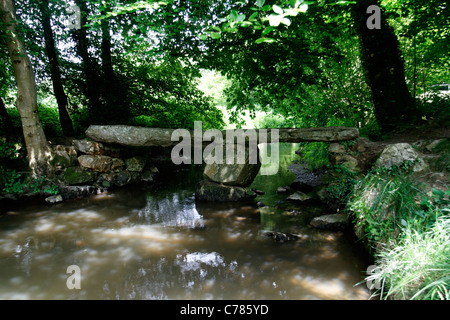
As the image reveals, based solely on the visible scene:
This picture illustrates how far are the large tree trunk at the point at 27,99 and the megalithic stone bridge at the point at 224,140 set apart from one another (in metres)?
1.15

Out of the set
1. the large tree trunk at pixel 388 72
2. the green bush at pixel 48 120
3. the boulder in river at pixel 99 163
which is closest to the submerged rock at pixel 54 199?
the boulder in river at pixel 99 163

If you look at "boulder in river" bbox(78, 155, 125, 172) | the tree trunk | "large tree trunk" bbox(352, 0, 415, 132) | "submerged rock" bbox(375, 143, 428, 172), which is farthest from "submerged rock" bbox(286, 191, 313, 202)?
the tree trunk

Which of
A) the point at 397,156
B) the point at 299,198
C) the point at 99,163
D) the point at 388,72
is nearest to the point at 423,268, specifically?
the point at 397,156

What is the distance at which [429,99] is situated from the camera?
5.72 metres

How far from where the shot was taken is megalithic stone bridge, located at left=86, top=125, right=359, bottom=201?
5463 millimetres

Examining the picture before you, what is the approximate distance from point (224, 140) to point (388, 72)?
4136mm

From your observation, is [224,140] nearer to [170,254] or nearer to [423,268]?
[170,254]

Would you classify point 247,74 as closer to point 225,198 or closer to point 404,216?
point 225,198

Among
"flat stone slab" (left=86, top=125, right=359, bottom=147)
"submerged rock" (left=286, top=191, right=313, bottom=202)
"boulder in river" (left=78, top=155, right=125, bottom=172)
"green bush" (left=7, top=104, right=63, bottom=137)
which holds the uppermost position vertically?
"green bush" (left=7, top=104, right=63, bottom=137)

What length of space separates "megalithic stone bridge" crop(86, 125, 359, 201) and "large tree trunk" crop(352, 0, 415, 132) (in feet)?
4.96

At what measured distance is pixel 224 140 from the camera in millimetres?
6156

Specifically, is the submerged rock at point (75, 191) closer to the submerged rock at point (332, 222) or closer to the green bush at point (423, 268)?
the submerged rock at point (332, 222)

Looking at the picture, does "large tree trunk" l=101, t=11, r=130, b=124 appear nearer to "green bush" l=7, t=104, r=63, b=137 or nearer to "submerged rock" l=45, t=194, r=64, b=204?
"green bush" l=7, t=104, r=63, b=137
